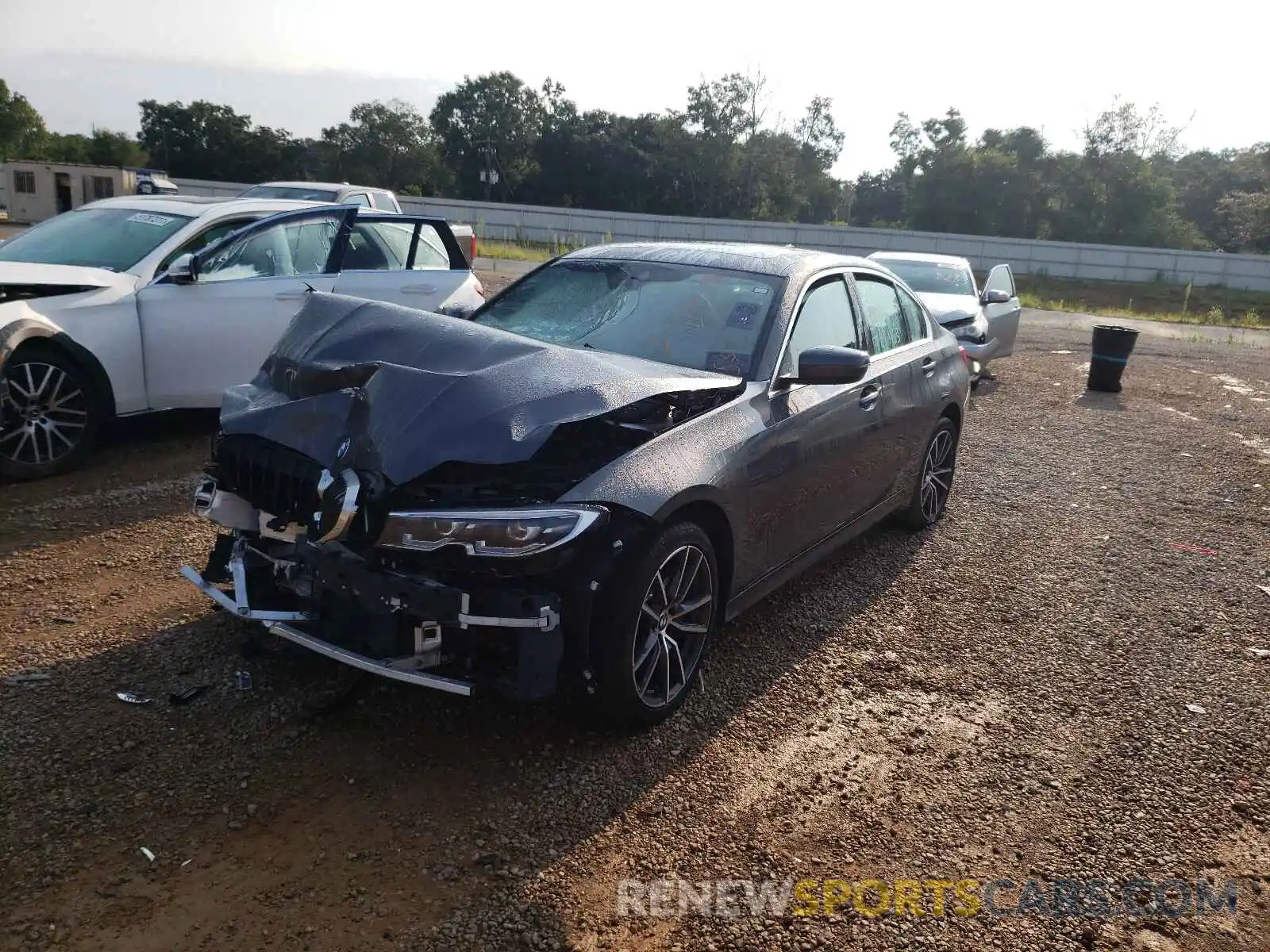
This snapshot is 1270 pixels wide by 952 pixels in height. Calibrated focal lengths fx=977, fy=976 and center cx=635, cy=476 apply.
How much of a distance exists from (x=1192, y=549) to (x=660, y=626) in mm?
4526

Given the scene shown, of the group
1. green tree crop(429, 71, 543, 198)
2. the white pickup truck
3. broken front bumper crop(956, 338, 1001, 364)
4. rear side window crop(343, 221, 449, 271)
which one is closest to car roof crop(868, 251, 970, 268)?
broken front bumper crop(956, 338, 1001, 364)

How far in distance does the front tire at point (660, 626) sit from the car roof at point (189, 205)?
5.33 meters

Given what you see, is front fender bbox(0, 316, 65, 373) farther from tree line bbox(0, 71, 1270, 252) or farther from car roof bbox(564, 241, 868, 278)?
tree line bbox(0, 71, 1270, 252)

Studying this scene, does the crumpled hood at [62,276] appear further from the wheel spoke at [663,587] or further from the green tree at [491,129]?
the green tree at [491,129]

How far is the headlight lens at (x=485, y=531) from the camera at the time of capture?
3.12 metres

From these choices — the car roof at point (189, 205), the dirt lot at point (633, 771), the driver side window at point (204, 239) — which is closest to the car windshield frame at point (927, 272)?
the dirt lot at point (633, 771)

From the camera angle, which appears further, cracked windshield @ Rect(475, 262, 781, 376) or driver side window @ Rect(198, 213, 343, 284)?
driver side window @ Rect(198, 213, 343, 284)

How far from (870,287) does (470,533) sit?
3.31 meters

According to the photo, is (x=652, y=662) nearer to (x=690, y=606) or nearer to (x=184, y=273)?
(x=690, y=606)

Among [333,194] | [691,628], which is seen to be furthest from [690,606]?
[333,194]

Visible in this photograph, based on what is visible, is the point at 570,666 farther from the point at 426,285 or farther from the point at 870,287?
the point at 426,285

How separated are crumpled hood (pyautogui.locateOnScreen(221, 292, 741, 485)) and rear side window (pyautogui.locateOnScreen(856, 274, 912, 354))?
1651 millimetres

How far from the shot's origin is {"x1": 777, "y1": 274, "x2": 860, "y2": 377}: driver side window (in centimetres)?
447

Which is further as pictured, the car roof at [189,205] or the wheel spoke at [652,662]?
the car roof at [189,205]
